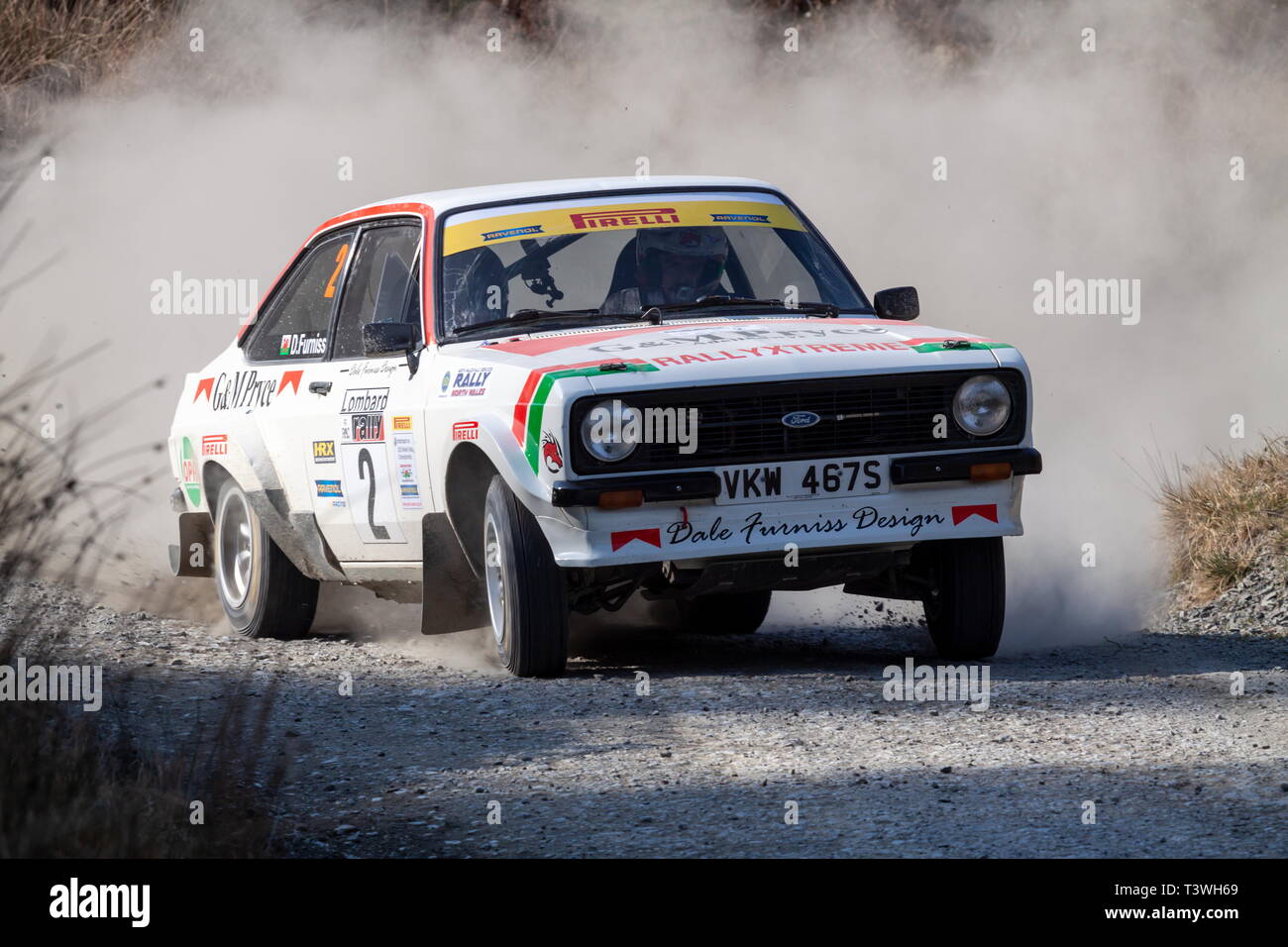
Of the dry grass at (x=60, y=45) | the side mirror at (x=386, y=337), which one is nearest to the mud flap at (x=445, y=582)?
the side mirror at (x=386, y=337)

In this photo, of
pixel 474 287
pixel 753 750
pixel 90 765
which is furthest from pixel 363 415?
pixel 90 765

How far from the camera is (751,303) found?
7574 millimetres

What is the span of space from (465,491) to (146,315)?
431 inches

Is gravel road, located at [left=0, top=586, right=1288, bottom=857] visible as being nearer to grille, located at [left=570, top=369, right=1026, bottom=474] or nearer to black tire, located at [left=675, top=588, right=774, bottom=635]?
black tire, located at [left=675, top=588, right=774, bottom=635]

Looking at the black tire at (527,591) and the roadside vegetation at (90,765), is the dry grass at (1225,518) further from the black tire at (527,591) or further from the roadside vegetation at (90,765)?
the roadside vegetation at (90,765)

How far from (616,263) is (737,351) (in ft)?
3.72

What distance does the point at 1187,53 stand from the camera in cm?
1841

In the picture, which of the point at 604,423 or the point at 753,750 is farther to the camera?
the point at 604,423

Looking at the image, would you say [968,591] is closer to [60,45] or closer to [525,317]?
[525,317]

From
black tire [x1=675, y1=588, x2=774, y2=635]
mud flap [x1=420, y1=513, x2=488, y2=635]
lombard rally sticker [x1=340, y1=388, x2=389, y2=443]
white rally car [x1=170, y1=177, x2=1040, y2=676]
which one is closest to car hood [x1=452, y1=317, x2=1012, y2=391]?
white rally car [x1=170, y1=177, x2=1040, y2=676]

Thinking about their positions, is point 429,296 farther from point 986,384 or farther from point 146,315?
point 146,315

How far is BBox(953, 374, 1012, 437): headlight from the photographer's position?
6.73 meters

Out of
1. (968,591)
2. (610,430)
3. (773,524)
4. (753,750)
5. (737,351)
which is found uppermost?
(737,351)

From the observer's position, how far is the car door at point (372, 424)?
7.43 meters
